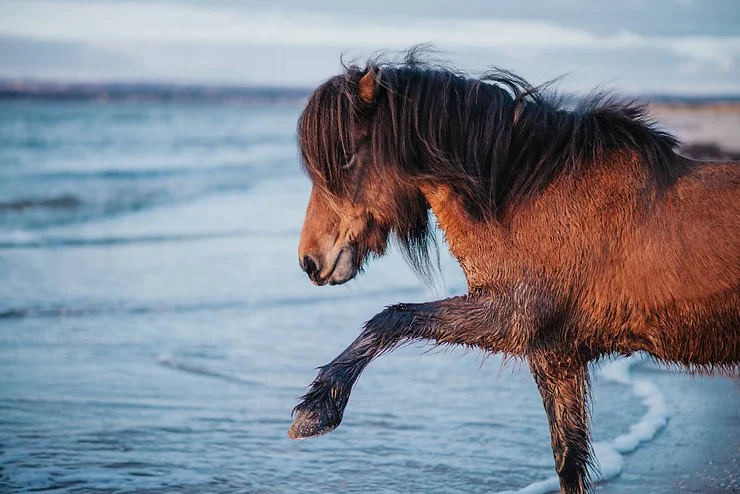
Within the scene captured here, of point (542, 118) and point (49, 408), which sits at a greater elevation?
point (542, 118)

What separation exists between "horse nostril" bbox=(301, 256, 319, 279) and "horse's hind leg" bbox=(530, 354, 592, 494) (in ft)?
3.44

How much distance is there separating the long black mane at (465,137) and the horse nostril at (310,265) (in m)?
0.33

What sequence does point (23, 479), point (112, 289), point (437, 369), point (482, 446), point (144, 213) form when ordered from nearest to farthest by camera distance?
point (23, 479) < point (482, 446) < point (437, 369) < point (112, 289) < point (144, 213)

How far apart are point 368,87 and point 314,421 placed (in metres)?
1.42

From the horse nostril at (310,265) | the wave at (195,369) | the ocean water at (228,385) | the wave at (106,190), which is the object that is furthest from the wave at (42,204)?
the horse nostril at (310,265)

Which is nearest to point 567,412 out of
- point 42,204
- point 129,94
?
point 42,204

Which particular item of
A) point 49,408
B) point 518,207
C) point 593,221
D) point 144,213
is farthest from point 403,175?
point 144,213

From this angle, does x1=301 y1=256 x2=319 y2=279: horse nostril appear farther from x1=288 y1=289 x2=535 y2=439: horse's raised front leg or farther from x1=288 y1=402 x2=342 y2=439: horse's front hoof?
x1=288 y1=402 x2=342 y2=439: horse's front hoof

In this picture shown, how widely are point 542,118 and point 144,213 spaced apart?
1299cm

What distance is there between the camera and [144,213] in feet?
52.9

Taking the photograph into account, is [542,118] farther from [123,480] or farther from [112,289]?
[112,289]

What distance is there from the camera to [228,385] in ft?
21.6

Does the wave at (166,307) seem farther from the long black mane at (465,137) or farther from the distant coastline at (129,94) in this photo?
the distant coastline at (129,94)

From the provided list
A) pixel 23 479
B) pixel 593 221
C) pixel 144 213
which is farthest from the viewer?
pixel 144 213
